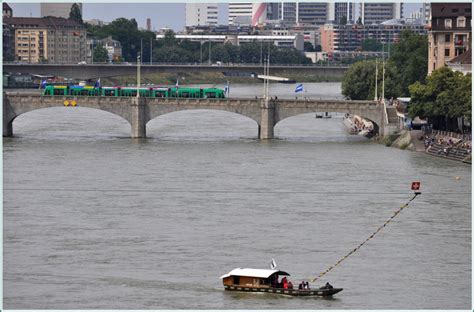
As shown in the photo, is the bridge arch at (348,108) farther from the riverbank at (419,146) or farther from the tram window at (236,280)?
the tram window at (236,280)

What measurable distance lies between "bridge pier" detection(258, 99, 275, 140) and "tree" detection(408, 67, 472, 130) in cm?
708

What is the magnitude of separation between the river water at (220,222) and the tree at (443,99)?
3.21m

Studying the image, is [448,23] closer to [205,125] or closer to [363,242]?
[205,125]

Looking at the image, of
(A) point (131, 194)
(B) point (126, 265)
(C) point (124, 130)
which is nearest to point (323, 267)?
(B) point (126, 265)

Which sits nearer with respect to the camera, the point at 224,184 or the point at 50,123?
the point at 224,184

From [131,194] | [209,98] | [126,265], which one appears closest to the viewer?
[126,265]

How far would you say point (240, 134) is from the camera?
3696 inches

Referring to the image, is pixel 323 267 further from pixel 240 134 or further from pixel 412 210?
pixel 240 134

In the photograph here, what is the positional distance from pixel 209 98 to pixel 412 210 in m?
33.7

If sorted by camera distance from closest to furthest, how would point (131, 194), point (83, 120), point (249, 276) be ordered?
point (249, 276) < point (131, 194) < point (83, 120)

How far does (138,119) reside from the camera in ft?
295

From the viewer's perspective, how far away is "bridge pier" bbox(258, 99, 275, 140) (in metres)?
89.2

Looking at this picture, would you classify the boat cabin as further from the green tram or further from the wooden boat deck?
the green tram

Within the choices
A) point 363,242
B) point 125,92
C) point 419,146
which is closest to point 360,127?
point 125,92
